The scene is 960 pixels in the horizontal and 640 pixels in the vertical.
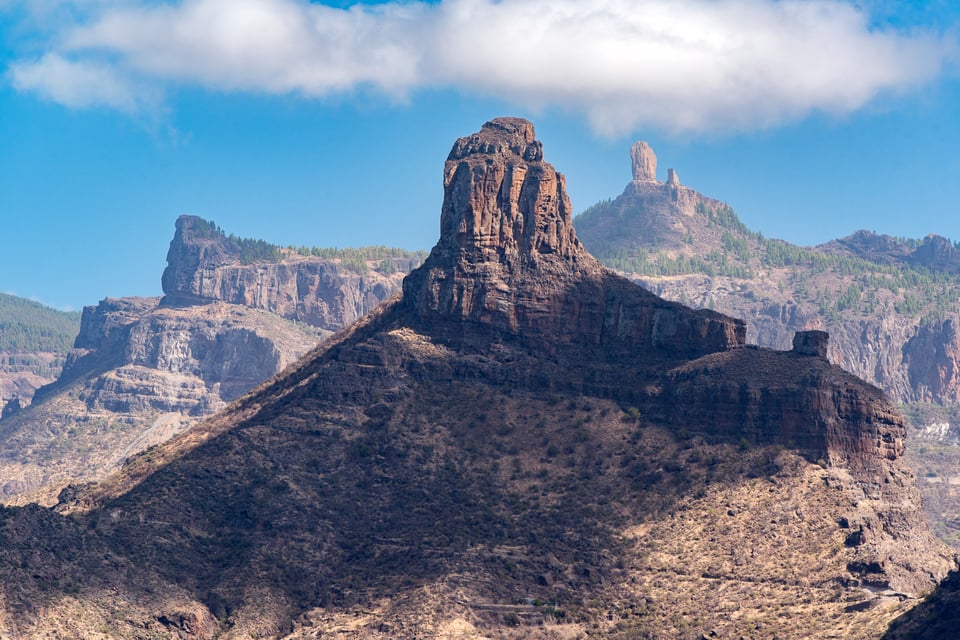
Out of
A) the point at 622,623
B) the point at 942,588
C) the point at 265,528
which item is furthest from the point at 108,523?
the point at 942,588

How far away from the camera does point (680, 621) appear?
176m

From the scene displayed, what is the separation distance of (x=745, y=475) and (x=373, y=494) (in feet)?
120

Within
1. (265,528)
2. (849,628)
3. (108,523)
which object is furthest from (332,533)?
(849,628)

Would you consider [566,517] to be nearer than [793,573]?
No

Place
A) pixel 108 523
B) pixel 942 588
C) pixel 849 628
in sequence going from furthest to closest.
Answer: pixel 108 523, pixel 849 628, pixel 942 588

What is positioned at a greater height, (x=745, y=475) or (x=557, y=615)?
(x=745, y=475)

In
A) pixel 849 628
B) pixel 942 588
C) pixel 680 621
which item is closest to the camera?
pixel 942 588

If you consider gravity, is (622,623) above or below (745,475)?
below

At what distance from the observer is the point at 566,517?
195m

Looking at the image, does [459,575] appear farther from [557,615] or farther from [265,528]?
[265,528]

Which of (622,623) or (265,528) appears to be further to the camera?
(265,528)

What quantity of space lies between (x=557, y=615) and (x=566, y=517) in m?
17.7

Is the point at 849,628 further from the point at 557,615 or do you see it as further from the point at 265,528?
the point at 265,528

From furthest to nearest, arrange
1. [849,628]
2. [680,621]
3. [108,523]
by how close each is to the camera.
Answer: [108,523], [680,621], [849,628]
